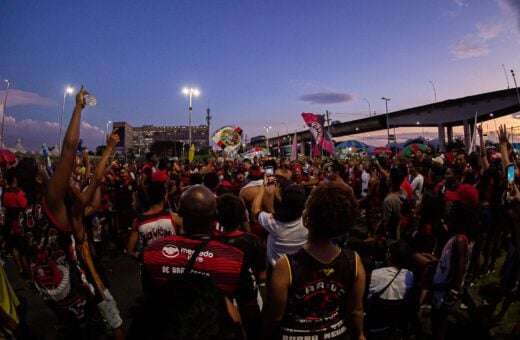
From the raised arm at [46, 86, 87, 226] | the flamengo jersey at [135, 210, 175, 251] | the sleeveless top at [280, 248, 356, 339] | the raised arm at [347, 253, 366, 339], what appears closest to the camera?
the sleeveless top at [280, 248, 356, 339]

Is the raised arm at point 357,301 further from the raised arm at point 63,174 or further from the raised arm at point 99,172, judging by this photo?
the raised arm at point 99,172

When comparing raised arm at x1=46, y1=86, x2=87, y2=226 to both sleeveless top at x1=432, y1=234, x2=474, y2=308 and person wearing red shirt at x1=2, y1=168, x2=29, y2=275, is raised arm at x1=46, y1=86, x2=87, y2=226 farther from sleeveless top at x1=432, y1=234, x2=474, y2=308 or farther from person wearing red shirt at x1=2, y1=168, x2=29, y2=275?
person wearing red shirt at x1=2, y1=168, x2=29, y2=275

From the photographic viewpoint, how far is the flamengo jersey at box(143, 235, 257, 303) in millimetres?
2191

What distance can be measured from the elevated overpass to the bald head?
41562 millimetres

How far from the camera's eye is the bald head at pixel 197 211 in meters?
2.35

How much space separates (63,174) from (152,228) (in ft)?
5.82

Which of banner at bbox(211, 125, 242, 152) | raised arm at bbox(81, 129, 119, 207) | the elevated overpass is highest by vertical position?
the elevated overpass

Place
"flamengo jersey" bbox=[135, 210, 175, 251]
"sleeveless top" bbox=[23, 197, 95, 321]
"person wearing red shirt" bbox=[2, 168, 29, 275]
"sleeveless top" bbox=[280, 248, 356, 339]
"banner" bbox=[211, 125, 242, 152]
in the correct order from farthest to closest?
"banner" bbox=[211, 125, 242, 152], "person wearing red shirt" bbox=[2, 168, 29, 275], "flamengo jersey" bbox=[135, 210, 175, 251], "sleeveless top" bbox=[23, 197, 95, 321], "sleeveless top" bbox=[280, 248, 356, 339]

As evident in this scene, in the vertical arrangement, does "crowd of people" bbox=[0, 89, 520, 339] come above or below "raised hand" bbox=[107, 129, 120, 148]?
below

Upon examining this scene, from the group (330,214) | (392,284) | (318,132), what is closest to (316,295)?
(330,214)

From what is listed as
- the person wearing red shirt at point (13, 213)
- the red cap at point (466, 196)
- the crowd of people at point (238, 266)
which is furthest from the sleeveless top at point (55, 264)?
the red cap at point (466, 196)

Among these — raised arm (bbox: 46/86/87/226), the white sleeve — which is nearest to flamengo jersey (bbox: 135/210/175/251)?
the white sleeve

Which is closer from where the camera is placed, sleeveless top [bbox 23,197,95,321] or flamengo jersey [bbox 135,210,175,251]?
sleeveless top [bbox 23,197,95,321]

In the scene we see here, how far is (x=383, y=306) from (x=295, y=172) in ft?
27.6
